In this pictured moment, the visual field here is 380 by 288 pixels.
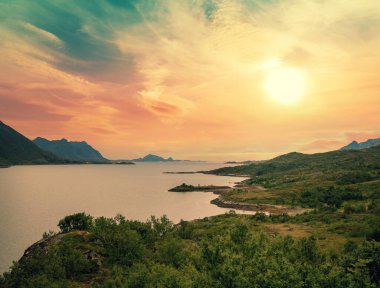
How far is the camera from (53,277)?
137 feet

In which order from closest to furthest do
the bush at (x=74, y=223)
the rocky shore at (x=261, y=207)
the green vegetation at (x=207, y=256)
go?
1. the green vegetation at (x=207, y=256)
2. the bush at (x=74, y=223)
3. the rocky shore at (x=261, y=207)

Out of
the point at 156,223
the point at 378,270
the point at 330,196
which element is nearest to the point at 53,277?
the point at 156,223

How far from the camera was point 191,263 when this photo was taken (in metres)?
40.1

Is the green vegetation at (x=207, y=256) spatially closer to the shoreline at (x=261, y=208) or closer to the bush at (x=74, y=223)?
the bush at (x=74, y=223)

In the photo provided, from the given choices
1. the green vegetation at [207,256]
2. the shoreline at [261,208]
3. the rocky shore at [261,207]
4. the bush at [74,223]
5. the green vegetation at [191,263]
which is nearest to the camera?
the green vegetation at [191,263]

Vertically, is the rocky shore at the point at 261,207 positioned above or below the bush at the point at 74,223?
below

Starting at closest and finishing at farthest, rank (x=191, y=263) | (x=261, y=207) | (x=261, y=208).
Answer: (x=191, y=263), (x=261, y=208), (x=261, y=207)

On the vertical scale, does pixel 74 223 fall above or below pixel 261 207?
above

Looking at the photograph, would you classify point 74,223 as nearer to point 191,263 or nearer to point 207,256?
point 191,263

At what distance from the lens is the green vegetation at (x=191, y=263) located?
28.2 metres

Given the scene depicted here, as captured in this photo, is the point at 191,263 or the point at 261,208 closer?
the point at 191,263

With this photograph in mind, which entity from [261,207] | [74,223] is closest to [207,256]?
[74,223]

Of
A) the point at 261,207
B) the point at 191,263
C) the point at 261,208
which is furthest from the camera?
the point at 261,207

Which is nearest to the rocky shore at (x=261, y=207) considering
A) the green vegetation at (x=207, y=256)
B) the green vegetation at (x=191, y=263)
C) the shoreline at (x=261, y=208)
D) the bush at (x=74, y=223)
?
the shoreline at (x=261, y=208)
